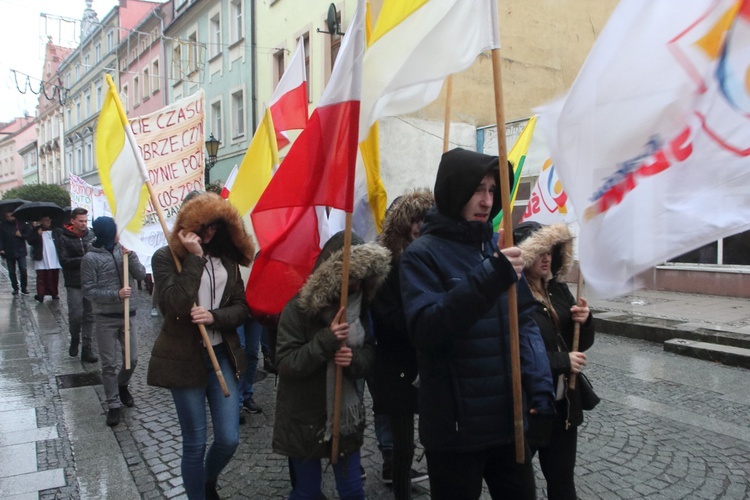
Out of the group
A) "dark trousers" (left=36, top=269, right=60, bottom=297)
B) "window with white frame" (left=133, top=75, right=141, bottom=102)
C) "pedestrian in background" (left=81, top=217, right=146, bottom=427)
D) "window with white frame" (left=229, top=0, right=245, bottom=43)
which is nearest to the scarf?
"pedestrian in background" (left=81, top=217, right=146, bottom=427)

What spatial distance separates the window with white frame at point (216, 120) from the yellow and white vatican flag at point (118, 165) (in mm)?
20501

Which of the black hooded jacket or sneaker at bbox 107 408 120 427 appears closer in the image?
the black hooded jacket

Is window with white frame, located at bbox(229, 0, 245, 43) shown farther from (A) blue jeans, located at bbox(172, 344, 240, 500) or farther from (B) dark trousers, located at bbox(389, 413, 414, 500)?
(B) dark trousers, located at bbox(389, 413, 414, 500)

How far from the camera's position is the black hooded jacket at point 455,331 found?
221 cm

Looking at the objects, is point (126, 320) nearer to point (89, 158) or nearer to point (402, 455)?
point (402, 455)

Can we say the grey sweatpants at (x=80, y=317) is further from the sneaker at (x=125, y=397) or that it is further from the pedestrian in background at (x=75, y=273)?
the sneaker at (x=125, y=397)

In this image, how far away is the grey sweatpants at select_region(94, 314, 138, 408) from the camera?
5160 millimetres

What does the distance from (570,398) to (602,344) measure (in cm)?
599

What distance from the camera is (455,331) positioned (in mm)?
2123

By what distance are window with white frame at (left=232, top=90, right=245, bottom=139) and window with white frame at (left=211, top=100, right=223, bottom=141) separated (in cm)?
141

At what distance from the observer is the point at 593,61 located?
2260mm

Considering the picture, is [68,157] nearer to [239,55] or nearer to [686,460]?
[239,55]

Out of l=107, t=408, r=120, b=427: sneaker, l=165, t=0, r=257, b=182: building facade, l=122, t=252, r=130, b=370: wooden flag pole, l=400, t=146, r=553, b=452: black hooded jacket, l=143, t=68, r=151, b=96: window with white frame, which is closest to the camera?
l=400, t=146, r=553, b=452: black hooded jacket

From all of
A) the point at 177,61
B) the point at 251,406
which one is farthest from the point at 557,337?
the point at 177,61
